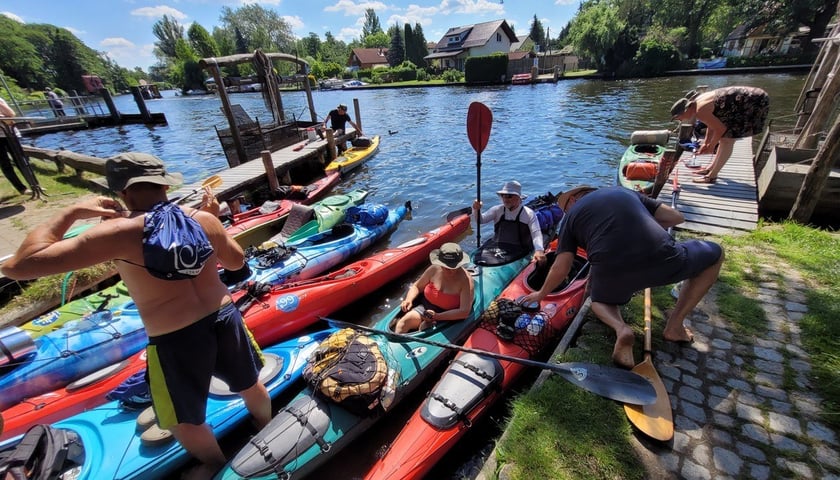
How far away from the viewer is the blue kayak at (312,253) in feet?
19.0

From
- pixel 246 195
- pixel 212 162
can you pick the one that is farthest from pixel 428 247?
pixel 212 162

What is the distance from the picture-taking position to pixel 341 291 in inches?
219

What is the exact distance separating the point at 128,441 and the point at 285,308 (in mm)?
2156

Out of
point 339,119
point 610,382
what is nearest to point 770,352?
point 610,382

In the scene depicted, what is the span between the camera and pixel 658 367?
10.4 feet

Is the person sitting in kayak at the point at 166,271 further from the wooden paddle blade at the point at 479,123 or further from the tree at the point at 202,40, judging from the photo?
the tree at the point at 202,40

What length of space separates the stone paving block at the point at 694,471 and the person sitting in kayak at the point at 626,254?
0.83 metres

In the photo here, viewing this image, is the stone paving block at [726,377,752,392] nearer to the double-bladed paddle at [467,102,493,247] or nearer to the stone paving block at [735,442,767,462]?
the stone paving block at [735,442,767,462]

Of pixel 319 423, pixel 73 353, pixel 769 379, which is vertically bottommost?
pixel 319 423

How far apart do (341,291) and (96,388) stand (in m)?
2.96

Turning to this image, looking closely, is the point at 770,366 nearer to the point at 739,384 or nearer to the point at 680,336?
the point at 739,384

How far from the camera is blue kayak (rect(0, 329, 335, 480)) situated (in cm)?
285

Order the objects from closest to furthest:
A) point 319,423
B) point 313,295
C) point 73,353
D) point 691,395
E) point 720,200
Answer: point 691,395, point 319,423, point 73,353, point 313,295, point 720,200

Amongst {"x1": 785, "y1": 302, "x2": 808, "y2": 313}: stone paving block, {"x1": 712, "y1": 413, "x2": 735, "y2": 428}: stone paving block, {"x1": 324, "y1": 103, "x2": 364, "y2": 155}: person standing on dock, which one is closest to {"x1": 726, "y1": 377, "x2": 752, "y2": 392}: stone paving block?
{"x1": 712, "y1": 413, "x2": 735, "y2": 428}: stone paving block
